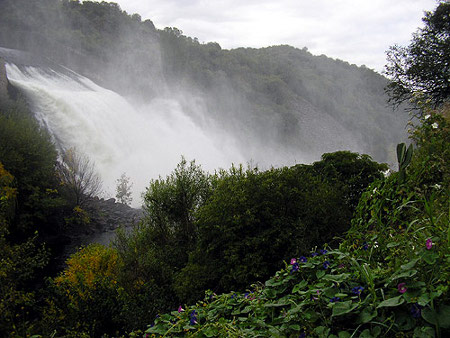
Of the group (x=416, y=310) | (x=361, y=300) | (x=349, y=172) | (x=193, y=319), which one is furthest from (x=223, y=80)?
(x=416, y=310)

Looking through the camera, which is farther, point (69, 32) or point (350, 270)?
point (69, 32)

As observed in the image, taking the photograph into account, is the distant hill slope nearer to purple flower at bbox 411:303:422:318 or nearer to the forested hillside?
the forested hillside

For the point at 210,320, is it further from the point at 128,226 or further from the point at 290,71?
the point at 290,71

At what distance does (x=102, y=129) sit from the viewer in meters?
29.7

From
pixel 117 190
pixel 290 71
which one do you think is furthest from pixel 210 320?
pixel 290 71

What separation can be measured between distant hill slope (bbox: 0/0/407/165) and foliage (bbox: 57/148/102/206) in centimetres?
2842

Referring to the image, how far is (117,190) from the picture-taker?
91.1 ft

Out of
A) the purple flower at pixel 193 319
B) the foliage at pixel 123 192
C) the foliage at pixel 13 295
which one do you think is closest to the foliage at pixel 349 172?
the purple flower at pixel 193 319

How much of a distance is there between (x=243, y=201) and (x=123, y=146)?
2595 centimetres

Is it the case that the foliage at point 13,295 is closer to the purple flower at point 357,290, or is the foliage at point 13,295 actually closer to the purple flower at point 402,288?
the purple flower at point 357,290

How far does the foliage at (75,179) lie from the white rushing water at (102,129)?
326 centimetres

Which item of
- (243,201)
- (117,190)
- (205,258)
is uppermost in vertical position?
(117,190)

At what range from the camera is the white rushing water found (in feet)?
86.7

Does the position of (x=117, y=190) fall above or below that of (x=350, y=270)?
above
